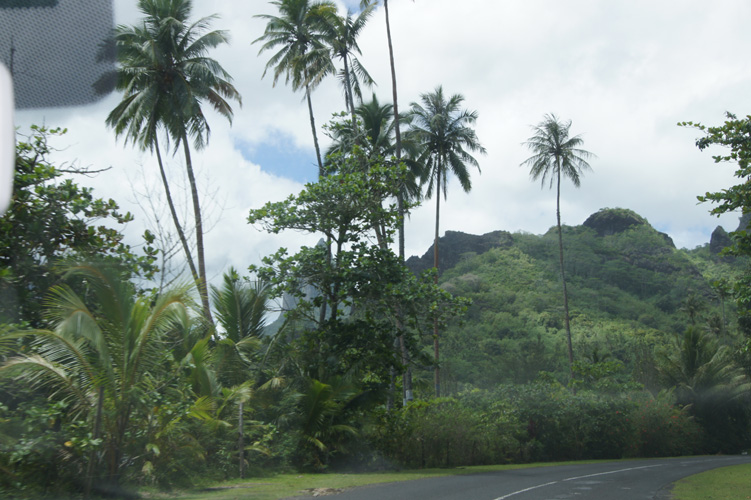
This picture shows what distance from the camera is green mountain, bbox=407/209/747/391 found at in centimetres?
5922

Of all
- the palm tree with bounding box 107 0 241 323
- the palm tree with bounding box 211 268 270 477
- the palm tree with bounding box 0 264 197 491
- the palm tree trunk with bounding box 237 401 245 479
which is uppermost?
the palm tree with bounding box 107 0 241 323

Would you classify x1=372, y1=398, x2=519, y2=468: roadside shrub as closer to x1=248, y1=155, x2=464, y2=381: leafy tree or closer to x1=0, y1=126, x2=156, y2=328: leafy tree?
x1=248, y1=155, x2=464, y2=381: leafy tree

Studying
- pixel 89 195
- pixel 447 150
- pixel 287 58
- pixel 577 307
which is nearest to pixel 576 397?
pixel 447 150

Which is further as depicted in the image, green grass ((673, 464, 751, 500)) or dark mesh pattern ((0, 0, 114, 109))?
green grass ((673, 464, 751, 500))

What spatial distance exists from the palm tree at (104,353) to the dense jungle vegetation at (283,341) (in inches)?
1.4

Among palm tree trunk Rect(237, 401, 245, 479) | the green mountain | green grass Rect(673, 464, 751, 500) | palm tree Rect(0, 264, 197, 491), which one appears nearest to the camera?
palm tree Rect(0, 264, 197, 491)

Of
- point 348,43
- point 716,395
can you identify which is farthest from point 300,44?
point 716,395

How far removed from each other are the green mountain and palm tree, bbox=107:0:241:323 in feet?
96.3

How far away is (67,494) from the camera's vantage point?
31.5 feet

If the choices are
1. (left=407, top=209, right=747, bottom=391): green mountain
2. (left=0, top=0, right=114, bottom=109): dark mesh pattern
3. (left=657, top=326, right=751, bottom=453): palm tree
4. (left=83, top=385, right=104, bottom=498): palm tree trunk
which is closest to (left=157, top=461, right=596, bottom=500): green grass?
(left=83, top=385, right=104, bottom=498): palm tree trunk

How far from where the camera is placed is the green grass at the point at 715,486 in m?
12.0

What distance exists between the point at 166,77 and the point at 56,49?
696 inches

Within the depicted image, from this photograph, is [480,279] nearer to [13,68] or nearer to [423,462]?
[423,462]

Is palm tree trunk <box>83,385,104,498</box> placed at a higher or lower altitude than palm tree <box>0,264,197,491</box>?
lower
